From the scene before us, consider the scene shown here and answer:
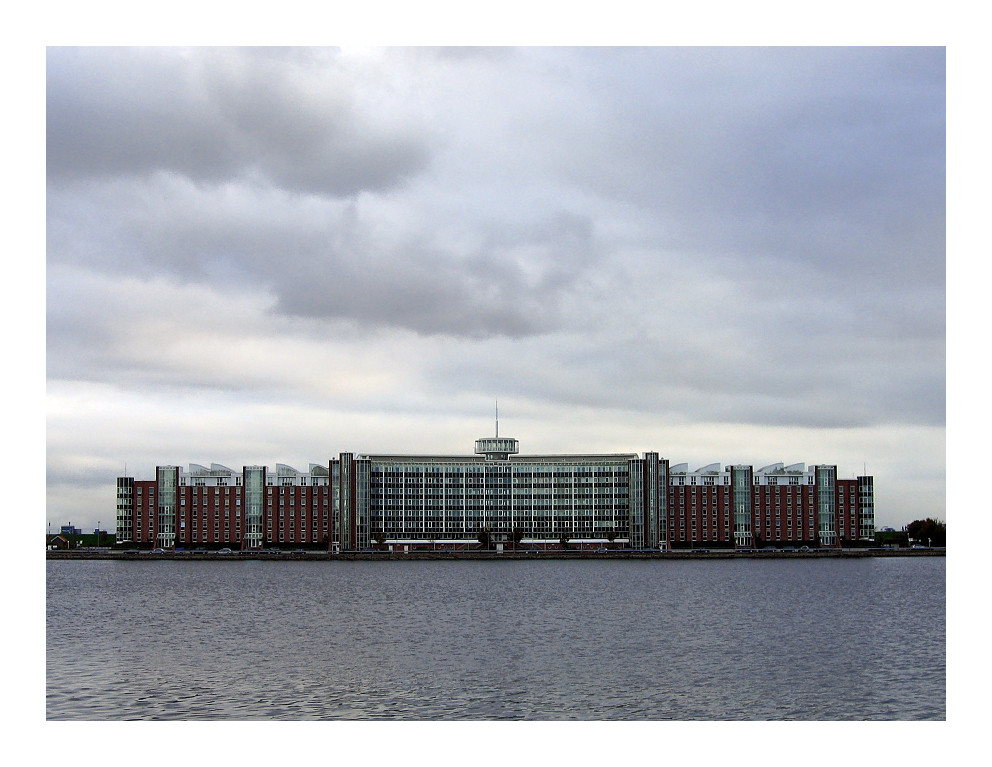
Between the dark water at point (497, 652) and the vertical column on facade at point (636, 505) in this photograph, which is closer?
the dark water at point (497, 652)

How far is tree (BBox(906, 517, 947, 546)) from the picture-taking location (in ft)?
511

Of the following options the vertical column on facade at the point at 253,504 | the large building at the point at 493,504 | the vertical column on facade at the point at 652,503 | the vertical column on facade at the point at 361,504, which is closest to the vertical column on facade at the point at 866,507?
the large building at the point at 493,504

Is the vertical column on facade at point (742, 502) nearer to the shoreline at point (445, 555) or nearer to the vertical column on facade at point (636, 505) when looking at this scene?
the shoreline at point (445, 555)

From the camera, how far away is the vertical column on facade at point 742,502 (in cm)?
13300

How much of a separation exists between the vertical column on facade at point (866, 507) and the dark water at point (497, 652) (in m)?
66.5

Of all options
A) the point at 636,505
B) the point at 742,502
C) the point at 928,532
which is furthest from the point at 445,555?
the point at 928,532

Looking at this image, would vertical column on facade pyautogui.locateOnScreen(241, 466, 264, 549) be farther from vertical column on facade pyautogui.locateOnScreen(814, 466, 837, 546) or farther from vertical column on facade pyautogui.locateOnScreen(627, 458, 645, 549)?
vertical column on facade pyautogui.locateOnScreen(814, 466, 837, 546)

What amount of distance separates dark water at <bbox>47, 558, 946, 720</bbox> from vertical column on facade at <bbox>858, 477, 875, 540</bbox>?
66.5 metres

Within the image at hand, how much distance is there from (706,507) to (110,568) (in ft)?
227

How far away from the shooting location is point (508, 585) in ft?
237

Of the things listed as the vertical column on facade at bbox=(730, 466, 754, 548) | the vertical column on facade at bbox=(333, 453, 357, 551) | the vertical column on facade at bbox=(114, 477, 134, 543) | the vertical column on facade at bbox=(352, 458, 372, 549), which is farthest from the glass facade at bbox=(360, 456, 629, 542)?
the vertical column on facade at bbox=(114, 477, 134, 543)

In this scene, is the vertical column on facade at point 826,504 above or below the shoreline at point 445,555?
above
